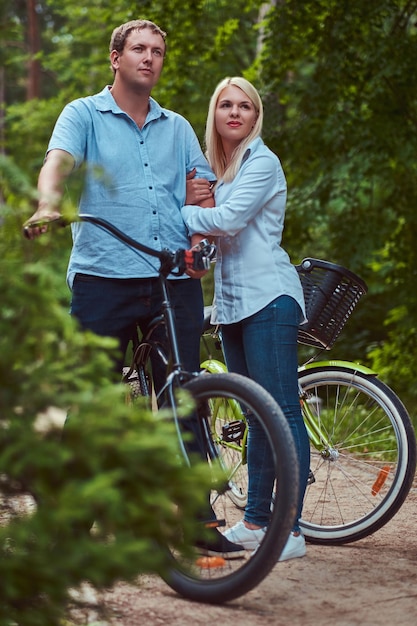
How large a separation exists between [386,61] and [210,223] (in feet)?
19.4

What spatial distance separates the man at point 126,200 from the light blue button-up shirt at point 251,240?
0.14 m

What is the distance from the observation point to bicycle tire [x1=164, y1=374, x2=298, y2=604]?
11.3ft

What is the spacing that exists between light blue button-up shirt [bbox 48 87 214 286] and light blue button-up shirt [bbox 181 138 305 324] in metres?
0.13

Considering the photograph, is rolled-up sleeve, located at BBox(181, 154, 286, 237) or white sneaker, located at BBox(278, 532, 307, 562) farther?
white sneaker, located at BBox(278, 532, 307, 562)

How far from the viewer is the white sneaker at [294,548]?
4.33 m

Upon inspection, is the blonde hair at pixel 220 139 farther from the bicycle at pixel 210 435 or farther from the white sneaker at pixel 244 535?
the white sneaker at pixel 244 535

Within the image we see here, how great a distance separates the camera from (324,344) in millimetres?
4781

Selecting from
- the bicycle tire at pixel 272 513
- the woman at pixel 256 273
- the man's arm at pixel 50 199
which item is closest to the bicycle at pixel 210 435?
the bicycle tire at pixel 272 513

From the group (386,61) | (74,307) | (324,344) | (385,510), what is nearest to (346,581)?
(385,510)

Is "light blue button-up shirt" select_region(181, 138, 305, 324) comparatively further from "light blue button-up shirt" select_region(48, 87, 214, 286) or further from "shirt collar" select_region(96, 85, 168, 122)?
"shirt collar" select_region(96, 85, 168, 122)

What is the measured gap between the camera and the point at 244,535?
3.93m

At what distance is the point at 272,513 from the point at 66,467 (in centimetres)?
112

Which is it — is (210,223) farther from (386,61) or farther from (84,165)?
(386,61)

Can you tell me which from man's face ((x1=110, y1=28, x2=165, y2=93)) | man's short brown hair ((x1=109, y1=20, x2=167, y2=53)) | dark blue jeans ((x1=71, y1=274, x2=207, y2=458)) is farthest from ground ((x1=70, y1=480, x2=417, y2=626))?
man's short brown hair ((x1=109, y1=20, x2=167, y2=53))
